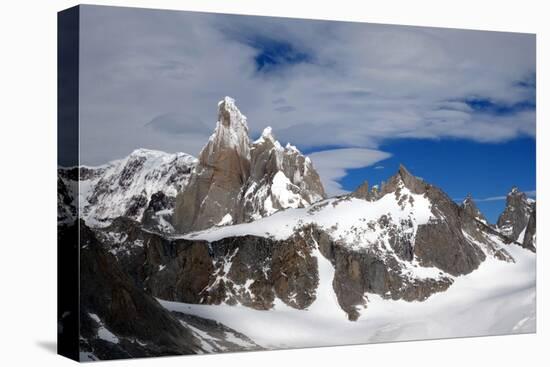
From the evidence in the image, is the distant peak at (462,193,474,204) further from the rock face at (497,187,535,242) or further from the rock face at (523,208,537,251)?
the rock face at (523,208,537,251)

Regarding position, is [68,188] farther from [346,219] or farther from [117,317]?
[346,219]

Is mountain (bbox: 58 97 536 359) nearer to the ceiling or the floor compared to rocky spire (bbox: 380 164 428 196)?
nearer to the floor

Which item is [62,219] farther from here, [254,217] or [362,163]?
[362,163]

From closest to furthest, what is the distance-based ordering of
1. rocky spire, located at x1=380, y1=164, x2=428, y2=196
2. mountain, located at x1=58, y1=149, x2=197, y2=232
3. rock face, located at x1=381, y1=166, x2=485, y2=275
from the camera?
mountain, located at x1=58, y1=149, x2=197, y2=232 → rocky spire, located at x1=380, y1=164, x2=428, y2=196 → rock face, located at x1=381, y1=166, x2=485, y2=275

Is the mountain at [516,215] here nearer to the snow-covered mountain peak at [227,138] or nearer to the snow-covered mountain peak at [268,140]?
the snow-covered mountain peak at [268,140]

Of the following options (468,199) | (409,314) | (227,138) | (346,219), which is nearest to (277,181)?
(227,138)

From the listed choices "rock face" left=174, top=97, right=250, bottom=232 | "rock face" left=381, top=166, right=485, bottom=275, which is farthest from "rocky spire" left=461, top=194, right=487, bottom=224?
"rock face" left=174, top=97, right=250, bottom=232
